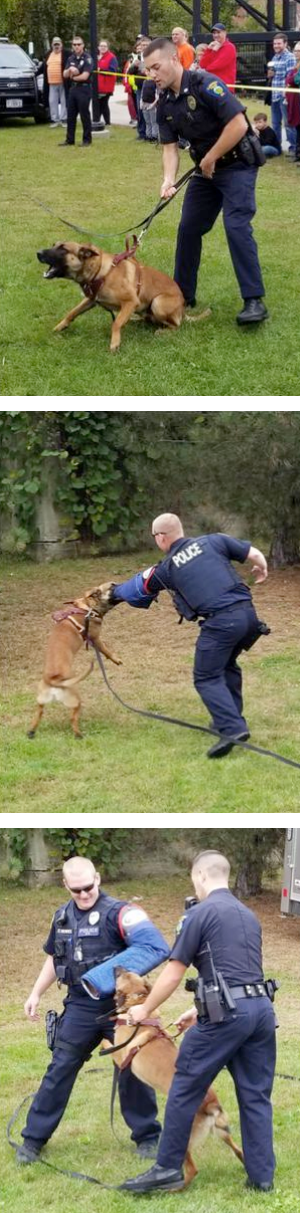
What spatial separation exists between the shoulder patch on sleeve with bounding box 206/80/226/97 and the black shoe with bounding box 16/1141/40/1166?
5.09 m

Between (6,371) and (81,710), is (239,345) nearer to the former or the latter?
(6,371)

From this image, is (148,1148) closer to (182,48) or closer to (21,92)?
(182,48)

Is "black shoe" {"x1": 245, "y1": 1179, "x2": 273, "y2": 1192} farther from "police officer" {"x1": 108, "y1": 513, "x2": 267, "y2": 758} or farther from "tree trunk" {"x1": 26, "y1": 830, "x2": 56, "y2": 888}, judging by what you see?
"tree trunk" {"x1": 26, "y1": 830, "x2": 56, "y2": 888}

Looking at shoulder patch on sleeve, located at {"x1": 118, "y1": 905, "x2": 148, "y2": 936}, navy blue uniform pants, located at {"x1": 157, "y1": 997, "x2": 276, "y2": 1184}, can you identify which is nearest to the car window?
shoulder patch on sleeve, located at {"x1": 118, "y1": 905, "x2": 148, "y2": 936}

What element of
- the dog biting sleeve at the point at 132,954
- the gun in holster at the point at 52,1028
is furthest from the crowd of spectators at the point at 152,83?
the gun in holster at the point at 52,1028

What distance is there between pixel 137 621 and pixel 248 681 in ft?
3.29

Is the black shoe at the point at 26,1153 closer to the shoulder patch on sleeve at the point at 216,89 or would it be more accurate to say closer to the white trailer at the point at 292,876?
the white trailer at the point at 292,876

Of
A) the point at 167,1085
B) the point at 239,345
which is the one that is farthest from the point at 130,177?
the point at 167,1085

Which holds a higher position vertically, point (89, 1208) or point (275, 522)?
point (275, 522)

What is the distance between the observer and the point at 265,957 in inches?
337

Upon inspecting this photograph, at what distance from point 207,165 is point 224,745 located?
299 centimetres

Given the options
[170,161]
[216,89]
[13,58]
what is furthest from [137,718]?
[13,58]

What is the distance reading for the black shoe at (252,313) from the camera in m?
8.01

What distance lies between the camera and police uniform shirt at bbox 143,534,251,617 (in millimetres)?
6234
